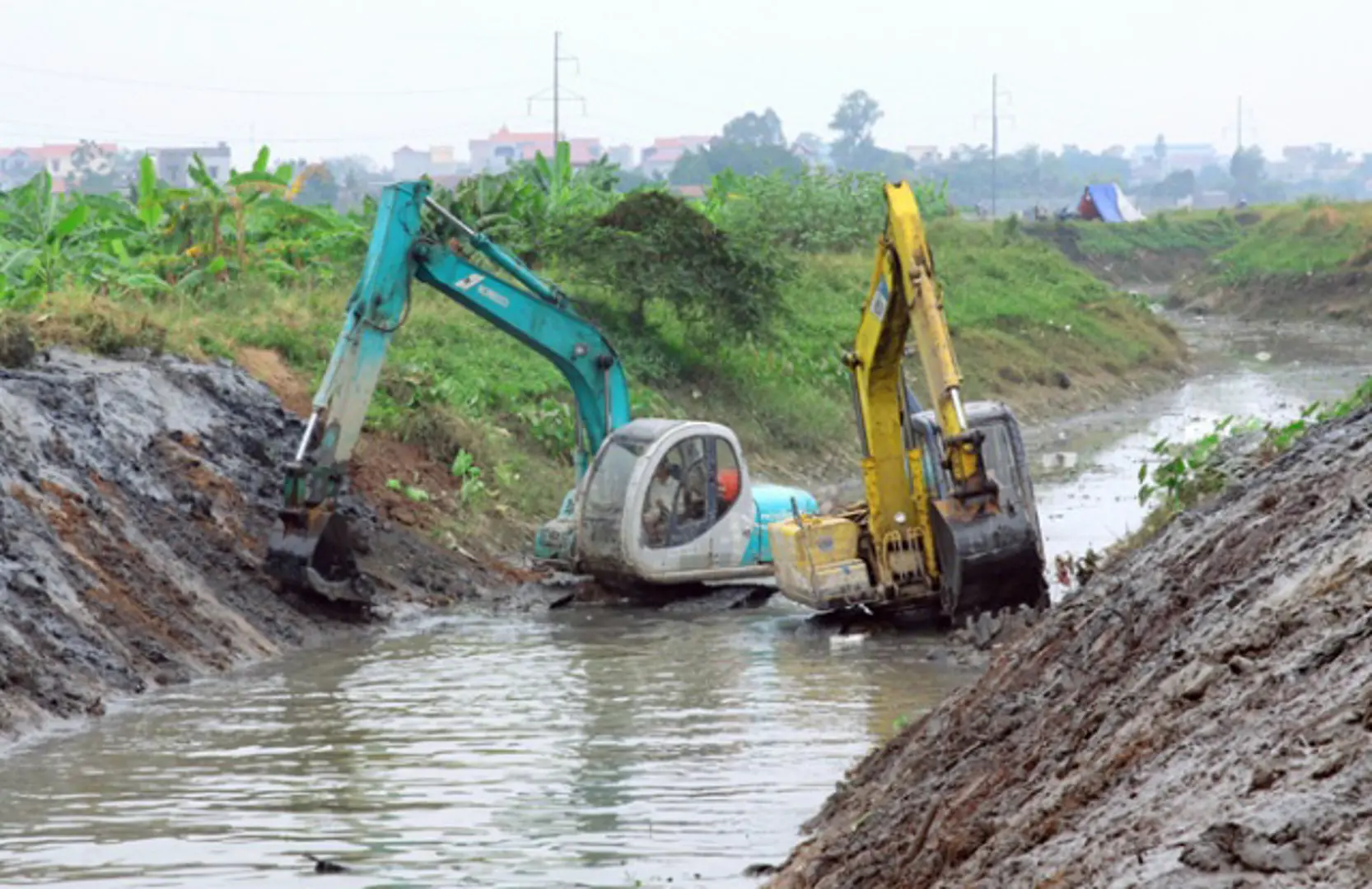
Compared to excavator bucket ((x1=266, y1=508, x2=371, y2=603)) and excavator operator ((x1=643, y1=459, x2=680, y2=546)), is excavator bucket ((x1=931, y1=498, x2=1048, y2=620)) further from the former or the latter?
excavator bucket ((x1=266, y1=508, x2=371, y2=603))

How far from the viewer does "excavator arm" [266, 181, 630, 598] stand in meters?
19.3

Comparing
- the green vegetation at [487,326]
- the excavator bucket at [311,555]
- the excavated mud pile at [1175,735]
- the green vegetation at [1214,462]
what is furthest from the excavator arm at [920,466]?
the green vegetation at [487,326]

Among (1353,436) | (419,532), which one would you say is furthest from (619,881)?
(419,532)

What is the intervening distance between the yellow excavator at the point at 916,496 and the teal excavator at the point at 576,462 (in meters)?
1.01

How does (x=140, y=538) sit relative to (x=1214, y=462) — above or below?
below

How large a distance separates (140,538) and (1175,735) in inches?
519

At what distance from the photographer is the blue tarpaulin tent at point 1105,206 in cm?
9838

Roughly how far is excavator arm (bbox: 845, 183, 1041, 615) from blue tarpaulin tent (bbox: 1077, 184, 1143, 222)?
264 ft

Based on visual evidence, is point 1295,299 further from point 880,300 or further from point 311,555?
point 311,555

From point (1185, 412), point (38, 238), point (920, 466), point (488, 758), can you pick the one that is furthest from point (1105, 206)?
point (488, 758)

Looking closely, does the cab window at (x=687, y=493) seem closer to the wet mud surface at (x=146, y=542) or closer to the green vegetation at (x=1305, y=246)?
the wet mud surface at (x=146, y=542)

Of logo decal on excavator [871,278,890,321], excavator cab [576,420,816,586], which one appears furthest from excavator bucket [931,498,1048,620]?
excavator cab [576,420,816,586]

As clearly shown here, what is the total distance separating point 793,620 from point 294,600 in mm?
4387

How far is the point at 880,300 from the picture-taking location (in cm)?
1816
